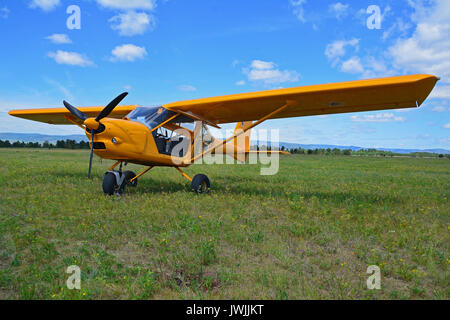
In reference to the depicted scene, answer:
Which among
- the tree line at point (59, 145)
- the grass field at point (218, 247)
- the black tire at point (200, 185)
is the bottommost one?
the grass field at point (218, 247)

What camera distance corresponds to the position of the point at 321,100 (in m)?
7.65

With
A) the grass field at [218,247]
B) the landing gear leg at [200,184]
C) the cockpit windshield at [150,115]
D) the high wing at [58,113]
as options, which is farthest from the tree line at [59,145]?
the grass field at [218,247]

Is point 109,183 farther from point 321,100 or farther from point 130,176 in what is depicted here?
point 321,100

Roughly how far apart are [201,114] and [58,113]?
7022 millimetres

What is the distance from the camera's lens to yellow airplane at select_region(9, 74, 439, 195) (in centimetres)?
675

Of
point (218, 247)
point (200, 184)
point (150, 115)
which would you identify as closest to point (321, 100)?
point (200, 184)

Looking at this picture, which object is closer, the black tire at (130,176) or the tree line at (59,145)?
the black tire at (130,176)

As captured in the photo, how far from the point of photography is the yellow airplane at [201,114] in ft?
22.1

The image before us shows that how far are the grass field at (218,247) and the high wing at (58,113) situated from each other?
16.3 ft

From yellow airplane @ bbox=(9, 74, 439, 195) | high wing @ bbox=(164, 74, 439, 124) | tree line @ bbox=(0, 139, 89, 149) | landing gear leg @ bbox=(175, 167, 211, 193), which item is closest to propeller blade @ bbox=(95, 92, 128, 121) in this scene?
yellow airplane @ bbox=(9, 74, 439, 195)

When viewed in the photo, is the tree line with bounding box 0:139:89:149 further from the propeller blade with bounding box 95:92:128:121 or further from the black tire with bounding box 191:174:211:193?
the black tire with bounding box 191:174:211:193

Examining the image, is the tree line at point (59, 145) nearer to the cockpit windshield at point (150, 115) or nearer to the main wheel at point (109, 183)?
the cockpit windshield at point (150, 115)
